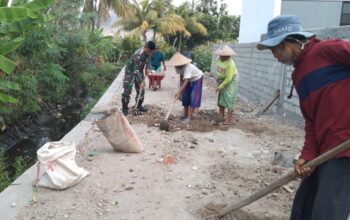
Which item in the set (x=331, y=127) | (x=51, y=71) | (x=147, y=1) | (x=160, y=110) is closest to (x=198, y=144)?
(x=160, y=110)

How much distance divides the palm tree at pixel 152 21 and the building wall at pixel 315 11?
1253 cm

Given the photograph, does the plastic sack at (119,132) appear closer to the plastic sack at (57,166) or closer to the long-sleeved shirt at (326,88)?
the plastic sack at (57,166)

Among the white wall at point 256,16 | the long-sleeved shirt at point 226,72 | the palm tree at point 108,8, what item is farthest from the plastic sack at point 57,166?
the palm tree at point 108,8

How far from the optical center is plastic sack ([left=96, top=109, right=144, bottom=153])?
17.6 ft

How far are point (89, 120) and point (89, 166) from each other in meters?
2.55

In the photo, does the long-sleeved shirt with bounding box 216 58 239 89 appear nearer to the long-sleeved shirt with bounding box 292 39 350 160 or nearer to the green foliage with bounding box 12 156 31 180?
the green foliage with bounding box 12 156 31 180

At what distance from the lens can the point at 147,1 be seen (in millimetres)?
29391

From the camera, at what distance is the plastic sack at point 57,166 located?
14.1 ft

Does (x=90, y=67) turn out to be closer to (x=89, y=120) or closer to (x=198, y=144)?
(x=89, y=120)

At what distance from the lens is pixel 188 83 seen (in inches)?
300

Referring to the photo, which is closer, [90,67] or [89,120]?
[89,120]

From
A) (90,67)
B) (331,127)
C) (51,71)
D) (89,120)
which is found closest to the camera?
(331,127)

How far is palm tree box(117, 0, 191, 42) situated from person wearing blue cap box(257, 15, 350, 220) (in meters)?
25.9

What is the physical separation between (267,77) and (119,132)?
5.46 meters
